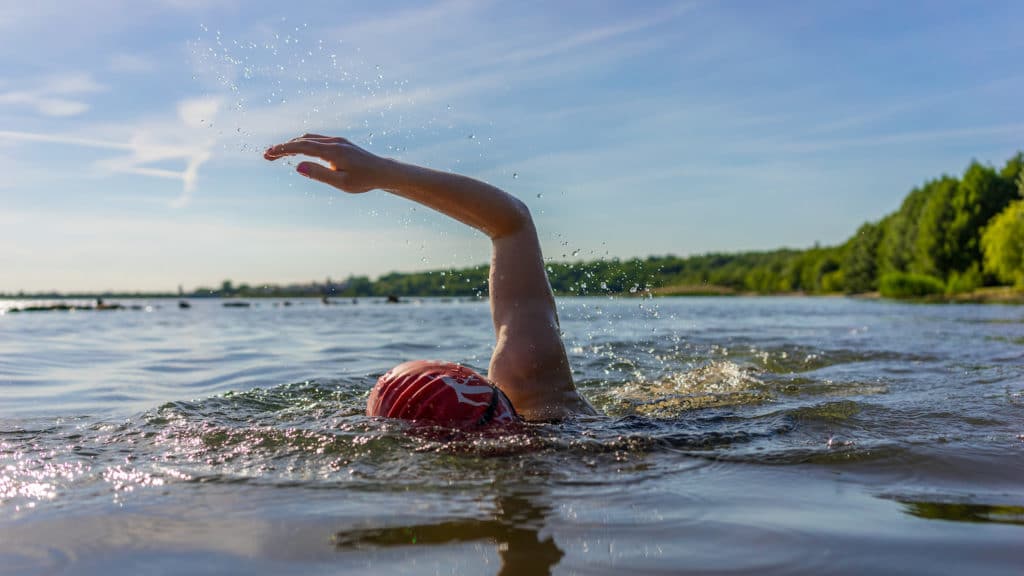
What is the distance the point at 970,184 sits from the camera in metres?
76.6

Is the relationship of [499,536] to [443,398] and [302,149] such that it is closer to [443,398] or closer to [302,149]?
[443,398]

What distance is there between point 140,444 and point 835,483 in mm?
3561

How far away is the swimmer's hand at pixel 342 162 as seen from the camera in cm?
409

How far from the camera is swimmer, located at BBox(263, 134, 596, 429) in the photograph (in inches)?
159

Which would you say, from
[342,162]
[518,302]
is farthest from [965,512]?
[342,162]

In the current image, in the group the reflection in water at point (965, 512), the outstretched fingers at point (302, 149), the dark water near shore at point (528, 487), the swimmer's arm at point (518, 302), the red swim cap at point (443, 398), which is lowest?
the reflection in water at point (965, 512)

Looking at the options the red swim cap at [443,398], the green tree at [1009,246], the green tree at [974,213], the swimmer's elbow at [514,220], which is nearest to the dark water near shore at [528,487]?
the red swim cap at [443,398]

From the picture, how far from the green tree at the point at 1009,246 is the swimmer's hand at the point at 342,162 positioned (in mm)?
68440

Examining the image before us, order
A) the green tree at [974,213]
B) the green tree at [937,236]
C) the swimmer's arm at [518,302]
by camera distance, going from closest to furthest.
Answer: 1. the swimmer's arm at [518,302]
2. the green tree at [974,213]
3. the green tree at [937,236]

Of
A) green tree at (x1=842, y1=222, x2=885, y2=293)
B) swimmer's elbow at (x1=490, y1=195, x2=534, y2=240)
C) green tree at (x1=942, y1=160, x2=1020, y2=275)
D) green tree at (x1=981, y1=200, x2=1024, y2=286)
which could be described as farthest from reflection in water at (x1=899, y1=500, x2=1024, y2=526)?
green tree at (x1=842, y1=222, x2=885, y2=293)

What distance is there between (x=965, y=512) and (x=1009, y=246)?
7018 centimetres

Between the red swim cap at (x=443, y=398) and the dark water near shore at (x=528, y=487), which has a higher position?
the red swim cap at (x=443, y=398)

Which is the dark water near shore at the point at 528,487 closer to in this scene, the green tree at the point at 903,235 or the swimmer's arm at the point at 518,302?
the swimmer's arm at the point at 518,302

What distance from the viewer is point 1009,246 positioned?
2402 inches
